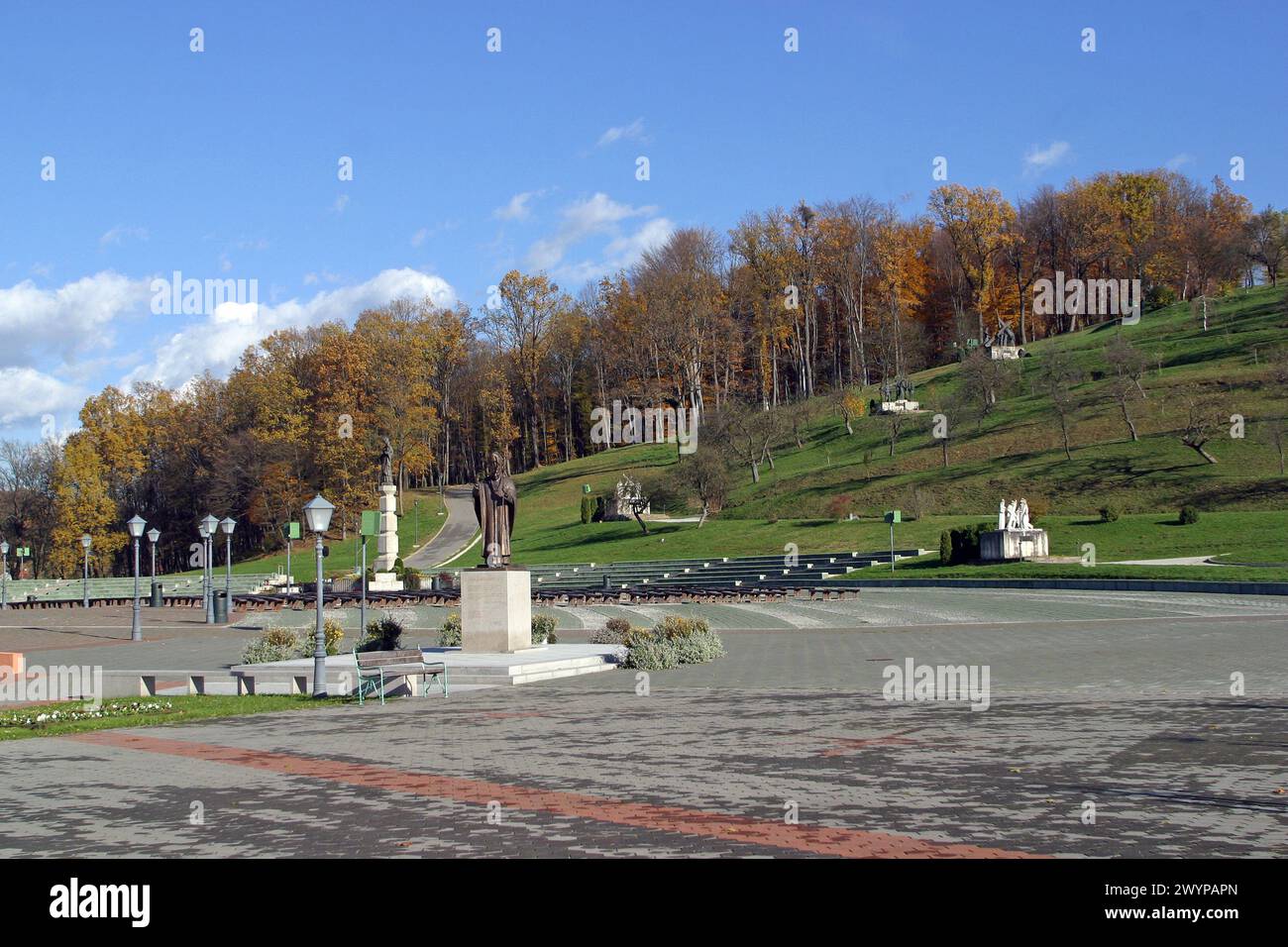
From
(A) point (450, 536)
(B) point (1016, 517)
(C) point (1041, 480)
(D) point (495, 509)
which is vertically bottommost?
(A) point (450, 536)

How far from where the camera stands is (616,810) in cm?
841

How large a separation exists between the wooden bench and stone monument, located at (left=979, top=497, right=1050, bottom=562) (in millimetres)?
30020

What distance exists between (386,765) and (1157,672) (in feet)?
39.5

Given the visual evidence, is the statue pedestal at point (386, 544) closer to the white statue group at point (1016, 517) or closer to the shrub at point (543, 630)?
the white statue group at point (1016, 517)

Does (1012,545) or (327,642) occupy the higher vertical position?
(1012,545)

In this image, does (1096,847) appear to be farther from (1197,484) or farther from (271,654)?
(1197,484)

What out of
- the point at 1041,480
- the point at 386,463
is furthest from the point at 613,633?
the point at 386,463

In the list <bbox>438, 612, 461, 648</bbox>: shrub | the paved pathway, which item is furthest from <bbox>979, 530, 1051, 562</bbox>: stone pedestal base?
the paved pathway

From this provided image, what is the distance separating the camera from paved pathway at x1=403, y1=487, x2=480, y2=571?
2601 inches

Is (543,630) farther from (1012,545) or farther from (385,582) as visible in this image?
(385,582)

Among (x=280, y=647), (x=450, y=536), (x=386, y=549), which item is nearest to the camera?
(x=280, y=647)

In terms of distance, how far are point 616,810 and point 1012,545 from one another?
37.7 meters

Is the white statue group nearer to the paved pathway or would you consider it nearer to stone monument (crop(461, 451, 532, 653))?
stone monument (crop(461, 451, 532, 653))
